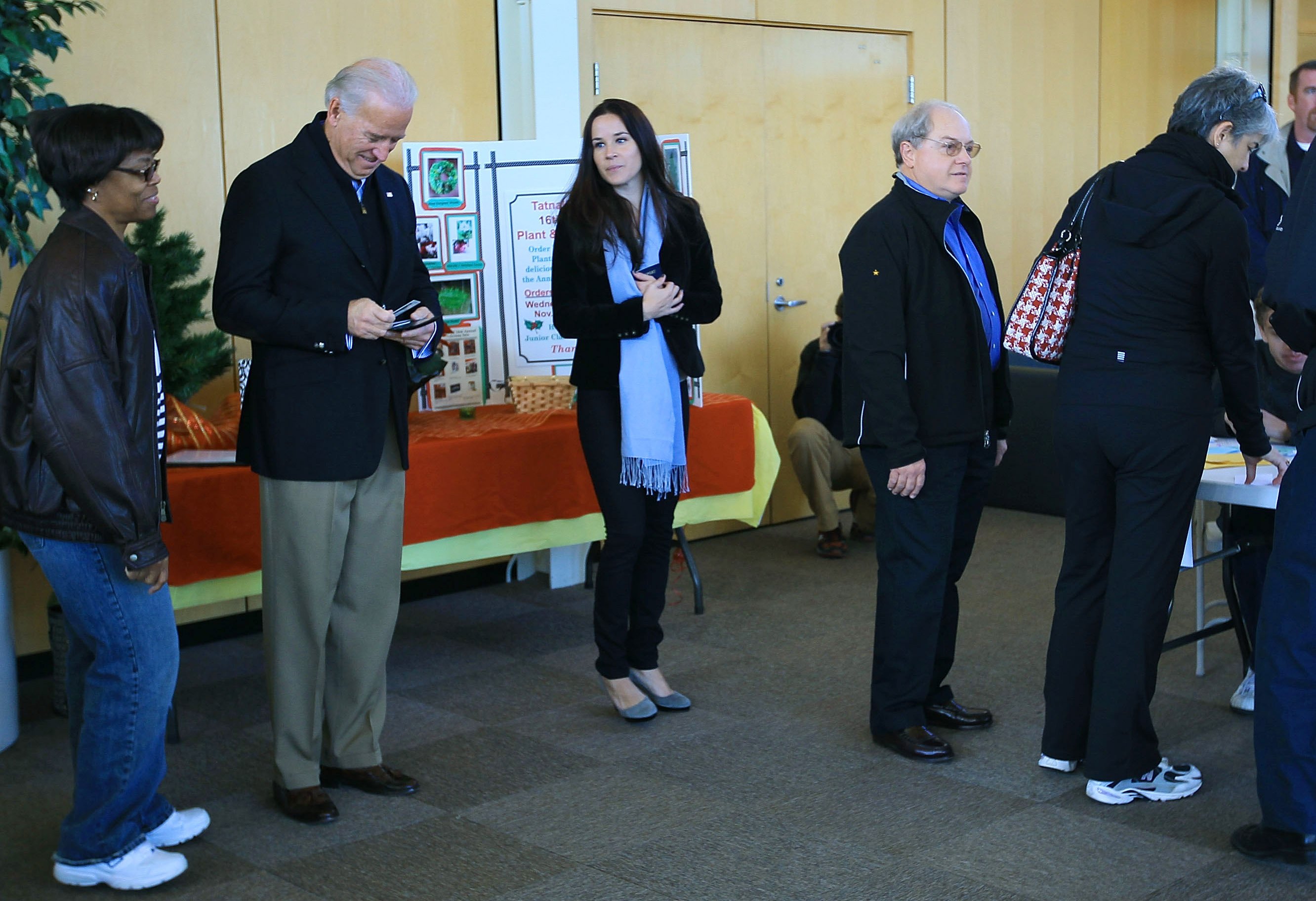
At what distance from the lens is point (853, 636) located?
14.5ft

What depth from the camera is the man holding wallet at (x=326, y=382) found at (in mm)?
2752

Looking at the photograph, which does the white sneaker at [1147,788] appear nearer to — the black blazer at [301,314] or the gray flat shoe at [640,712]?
the gray flat shoe at [640,712]

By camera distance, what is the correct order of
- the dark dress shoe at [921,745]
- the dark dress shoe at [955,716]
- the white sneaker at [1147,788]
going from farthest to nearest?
the dark dress shoe at [955,716], the dark dress shoe at [921,745], the white sneaker at [1147,788]

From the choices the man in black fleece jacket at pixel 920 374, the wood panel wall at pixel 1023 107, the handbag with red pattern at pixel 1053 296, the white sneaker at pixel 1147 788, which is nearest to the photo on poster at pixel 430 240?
the man in black fleece jacket at pixel 920 374

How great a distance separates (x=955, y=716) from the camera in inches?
137

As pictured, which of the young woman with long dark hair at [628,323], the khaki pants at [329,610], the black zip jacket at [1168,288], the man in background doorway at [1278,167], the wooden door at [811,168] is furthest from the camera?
the wooden door at [811,168]

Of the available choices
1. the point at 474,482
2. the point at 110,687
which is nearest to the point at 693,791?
the point at 110,687

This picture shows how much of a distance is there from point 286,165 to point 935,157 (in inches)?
57.4

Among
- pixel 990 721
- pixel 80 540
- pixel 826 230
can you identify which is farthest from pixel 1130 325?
pixel 826 230

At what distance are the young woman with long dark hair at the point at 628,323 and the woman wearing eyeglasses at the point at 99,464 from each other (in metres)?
1.13

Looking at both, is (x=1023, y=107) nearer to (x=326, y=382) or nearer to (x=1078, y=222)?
(x=1078, y=222)

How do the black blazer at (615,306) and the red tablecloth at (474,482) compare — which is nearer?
the black blazer at (615,306)

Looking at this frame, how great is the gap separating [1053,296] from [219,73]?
303 cm

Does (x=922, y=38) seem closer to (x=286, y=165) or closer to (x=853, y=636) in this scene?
(x=853, y=636)
